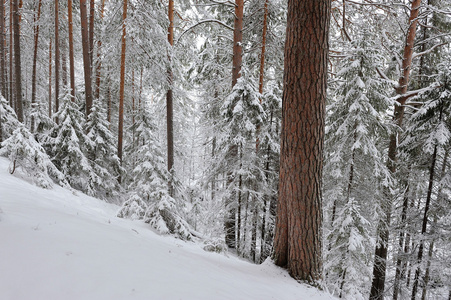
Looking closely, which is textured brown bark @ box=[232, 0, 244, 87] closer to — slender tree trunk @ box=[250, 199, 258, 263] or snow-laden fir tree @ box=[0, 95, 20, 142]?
slender tree trunk @ box=[250, 199, 258, 263]

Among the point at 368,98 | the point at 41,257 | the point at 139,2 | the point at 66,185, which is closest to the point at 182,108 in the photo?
the point at 139,2

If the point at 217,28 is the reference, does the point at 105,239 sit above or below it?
below

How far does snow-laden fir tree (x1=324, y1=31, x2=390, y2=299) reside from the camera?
23.7 feet

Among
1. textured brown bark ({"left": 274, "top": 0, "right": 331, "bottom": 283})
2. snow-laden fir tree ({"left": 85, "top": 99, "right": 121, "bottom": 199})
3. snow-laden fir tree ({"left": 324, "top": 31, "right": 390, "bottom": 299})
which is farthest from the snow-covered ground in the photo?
snow-laden fir tree ({"left": 85, "top": 99, "right": 121, "bottom": 199})

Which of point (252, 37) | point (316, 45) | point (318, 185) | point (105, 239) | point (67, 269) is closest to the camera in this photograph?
point (67, 269)

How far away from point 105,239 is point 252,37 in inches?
406

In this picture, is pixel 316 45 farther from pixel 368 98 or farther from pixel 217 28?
pixel 217 28

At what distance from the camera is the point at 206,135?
979cm

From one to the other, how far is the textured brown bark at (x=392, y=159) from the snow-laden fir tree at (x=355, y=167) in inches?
17.1

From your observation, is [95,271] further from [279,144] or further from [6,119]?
[6,119]

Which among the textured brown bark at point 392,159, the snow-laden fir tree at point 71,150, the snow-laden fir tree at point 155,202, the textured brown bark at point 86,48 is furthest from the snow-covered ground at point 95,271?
the textured brown bark at point 86,48

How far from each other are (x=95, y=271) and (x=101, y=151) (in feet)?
32.0

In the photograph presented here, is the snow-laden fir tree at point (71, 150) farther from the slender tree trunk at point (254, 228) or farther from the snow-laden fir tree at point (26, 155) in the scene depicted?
the slender tree trunk at point (254, 228)

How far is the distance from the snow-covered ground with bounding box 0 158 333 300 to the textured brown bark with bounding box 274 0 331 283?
55 cm
